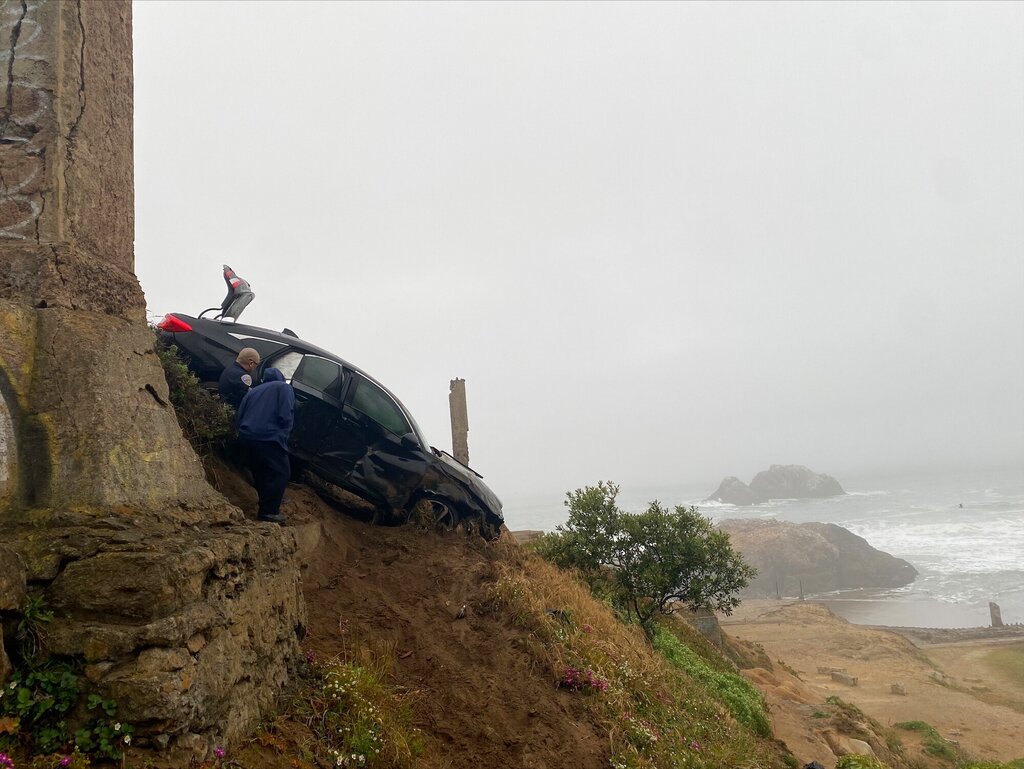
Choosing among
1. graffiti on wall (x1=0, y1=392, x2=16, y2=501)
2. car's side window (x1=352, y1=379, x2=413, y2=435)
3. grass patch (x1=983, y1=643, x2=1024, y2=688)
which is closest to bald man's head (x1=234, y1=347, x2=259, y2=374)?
car's side window (x1=352, y1=379, x2=413, y2=435)

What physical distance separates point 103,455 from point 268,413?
1567mm

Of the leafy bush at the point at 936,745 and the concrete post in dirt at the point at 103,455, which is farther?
the leafy bush at the point at 936,745

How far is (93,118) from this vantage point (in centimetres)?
489

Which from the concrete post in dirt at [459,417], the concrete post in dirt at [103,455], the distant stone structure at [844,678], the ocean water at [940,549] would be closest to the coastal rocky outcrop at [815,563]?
the ocean water at [940,549]

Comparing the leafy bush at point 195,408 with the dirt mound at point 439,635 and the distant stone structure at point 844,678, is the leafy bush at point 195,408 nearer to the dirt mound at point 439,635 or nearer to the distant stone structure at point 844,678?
the dirt mound at point 439,635

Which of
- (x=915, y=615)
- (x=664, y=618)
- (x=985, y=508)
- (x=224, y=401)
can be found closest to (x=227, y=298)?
(x=224, y=401)

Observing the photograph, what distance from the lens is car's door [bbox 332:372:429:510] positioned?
7438 millimetres

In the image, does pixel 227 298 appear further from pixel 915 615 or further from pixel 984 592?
pixel 984 592

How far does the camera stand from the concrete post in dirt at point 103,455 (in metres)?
3.21

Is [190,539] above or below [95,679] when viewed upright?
above

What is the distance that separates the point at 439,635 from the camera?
19.9 ft

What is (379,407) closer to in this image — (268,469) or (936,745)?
(268,469)

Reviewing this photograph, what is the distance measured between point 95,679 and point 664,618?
40.5 feet

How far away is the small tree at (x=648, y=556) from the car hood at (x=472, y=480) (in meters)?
3.66
